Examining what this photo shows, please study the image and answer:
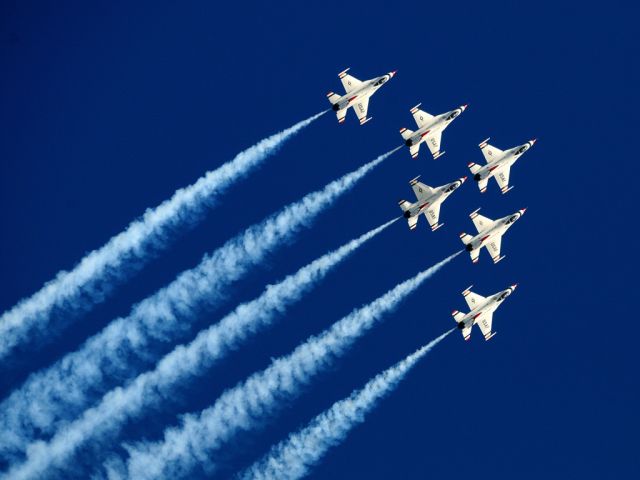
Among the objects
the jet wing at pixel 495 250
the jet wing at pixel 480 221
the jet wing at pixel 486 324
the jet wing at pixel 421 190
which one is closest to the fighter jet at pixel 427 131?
the jet wing at pixel 421 190

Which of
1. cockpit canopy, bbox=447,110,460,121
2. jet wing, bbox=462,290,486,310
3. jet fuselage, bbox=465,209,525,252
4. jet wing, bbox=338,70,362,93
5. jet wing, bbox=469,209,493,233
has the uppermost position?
jet wing, bbox=338,70,362,93

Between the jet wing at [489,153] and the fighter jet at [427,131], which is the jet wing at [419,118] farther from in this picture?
the jet wing at [489,153]

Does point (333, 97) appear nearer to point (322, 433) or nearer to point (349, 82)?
point (349, 82)

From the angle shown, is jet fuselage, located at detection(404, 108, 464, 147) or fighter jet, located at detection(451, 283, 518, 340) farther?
jet fuselage, located at detection(404, 108, 464, 147)

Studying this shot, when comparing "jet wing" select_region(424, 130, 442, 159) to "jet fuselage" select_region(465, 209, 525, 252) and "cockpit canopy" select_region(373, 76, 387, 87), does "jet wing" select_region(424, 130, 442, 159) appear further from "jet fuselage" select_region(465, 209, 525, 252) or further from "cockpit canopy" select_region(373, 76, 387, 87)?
"jet fuselage" select_region(465, 209, 525, 252)

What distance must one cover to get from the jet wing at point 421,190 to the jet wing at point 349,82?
24.7 feet

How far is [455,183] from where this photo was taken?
96125 millimetres

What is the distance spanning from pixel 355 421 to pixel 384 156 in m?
16.9

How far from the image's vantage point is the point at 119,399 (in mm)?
88938

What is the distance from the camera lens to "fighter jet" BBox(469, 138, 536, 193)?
96812mm

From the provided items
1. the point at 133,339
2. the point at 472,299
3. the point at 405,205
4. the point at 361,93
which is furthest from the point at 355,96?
the point at 133,339

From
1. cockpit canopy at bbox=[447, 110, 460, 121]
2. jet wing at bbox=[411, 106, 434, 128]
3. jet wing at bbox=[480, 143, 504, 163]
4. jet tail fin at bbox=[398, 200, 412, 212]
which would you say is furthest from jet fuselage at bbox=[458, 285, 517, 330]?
jet wing at bbox=[411, 106, 434, 128]

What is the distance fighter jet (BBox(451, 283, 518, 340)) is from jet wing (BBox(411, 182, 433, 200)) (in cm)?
674

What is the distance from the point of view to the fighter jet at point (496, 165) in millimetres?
96812
